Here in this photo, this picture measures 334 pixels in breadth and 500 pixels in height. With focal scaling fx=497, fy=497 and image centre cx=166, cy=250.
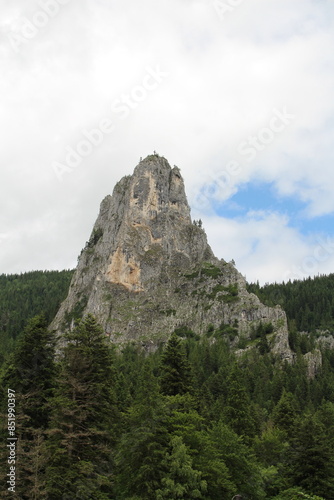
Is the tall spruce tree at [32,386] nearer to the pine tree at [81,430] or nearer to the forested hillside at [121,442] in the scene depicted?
the forested hillside at [121,442]

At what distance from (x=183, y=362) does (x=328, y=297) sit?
160645 mm

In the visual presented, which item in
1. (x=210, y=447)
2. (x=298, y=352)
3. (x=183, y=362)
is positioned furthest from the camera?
(x=298, y=352)

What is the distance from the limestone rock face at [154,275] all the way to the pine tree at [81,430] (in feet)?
331

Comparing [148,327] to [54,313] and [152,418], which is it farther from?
[152,418]

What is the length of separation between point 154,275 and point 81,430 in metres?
136

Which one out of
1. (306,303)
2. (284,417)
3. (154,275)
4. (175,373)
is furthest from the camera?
(306,303)

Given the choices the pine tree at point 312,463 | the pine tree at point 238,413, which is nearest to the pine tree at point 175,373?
the pine tree at point 312,463

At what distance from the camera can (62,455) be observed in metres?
23.6

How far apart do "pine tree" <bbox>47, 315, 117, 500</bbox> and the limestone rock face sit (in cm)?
10085

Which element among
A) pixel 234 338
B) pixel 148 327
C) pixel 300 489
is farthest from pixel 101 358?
pixel 148 327

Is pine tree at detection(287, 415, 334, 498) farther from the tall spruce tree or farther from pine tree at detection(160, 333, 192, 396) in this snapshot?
the tall spruce tree

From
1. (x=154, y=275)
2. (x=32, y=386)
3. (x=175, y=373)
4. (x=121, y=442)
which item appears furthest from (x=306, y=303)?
(x=121, y=442)

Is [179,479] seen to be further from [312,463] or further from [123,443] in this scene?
[312,463]

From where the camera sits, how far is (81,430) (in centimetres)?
2552
